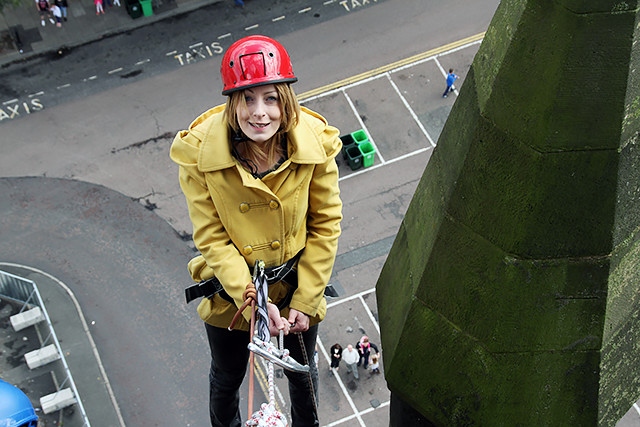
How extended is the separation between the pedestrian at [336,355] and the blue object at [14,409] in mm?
8590

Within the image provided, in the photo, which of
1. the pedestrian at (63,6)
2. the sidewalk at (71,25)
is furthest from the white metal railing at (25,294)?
the pedestrian at (63,6)

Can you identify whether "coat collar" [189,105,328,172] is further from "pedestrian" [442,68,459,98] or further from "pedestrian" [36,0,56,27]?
"pedestrian" [36,0,56,27]

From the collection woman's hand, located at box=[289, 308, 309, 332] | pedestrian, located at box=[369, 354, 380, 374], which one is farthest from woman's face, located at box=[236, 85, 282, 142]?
pedestrian, located at box=[369, 354, 380, 374]

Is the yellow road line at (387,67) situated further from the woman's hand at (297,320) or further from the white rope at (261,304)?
the white rope at (261,304)

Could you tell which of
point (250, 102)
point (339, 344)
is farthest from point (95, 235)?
point (250, 102)

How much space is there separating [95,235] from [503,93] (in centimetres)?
2466

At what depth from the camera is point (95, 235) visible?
28922 millimetres

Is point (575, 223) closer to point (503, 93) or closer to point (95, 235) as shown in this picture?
point (503, 93)

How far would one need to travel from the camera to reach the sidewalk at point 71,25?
112ft

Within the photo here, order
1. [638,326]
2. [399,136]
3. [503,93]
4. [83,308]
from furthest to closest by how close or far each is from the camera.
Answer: [399,136] → [83,308] → [638,326] → [503,93]

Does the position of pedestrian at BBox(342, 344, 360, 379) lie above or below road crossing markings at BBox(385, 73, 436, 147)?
below

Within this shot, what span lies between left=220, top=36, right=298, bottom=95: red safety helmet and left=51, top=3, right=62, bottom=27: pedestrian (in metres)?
28.5

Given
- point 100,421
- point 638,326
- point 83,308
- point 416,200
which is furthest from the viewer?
point 83,308

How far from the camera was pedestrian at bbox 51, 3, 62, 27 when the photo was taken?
34312mm
